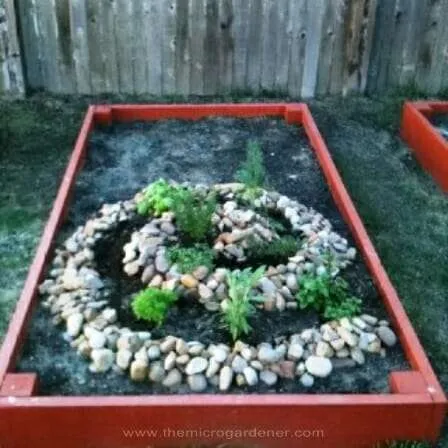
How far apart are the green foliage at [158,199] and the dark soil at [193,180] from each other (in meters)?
0.29

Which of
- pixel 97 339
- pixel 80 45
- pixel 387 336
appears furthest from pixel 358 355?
pixel 80 45

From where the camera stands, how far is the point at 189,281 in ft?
12.9

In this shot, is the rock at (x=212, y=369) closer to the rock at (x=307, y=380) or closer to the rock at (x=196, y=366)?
the rock at (x=196, y=366)

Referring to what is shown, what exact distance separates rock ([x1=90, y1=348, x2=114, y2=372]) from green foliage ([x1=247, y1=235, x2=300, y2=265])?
3.65ft

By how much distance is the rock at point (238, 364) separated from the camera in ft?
11.4

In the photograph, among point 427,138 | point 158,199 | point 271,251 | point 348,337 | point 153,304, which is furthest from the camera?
point 427,138

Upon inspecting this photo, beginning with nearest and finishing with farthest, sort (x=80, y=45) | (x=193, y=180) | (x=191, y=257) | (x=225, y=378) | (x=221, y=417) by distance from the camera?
(x=221, y=417) → (x=225, y=378) → (x=191, y=257) → (x=193, y=180) → (x=80, y=45)

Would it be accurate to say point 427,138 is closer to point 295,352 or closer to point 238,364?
point 295,352

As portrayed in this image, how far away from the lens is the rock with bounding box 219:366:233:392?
3.41m

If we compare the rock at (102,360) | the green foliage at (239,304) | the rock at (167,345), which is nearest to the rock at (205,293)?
the green foliage at (239,304)

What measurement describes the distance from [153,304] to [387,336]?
1219 mm

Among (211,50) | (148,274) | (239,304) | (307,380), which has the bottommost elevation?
(307,380)

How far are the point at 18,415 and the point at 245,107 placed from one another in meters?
3.78

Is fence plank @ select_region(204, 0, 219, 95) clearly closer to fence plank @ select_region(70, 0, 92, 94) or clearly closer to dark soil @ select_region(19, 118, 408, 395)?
dark soil @ select_region(19, 118, 408, 395)
